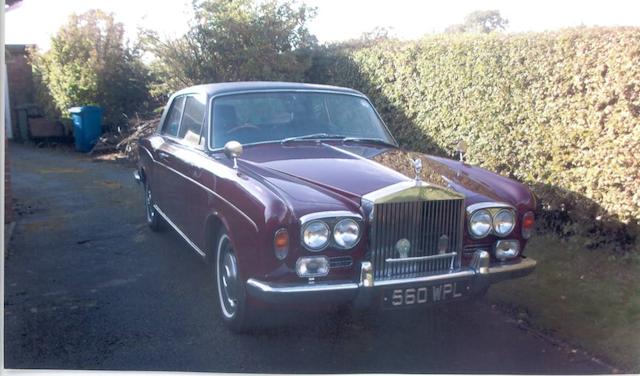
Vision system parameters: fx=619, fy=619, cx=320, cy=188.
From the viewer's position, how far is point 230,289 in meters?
3.54

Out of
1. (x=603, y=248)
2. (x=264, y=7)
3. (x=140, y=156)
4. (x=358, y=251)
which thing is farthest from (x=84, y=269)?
(x=603, y=248)

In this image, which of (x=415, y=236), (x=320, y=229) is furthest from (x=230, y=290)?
(x=415, y=236)

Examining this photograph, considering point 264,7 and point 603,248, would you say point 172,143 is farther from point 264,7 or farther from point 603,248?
point 603,248

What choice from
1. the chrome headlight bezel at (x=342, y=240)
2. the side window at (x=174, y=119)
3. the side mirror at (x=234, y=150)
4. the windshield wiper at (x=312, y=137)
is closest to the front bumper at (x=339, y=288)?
the chrome headlight bezel at (x=342, y=240)

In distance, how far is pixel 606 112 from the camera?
162 inches

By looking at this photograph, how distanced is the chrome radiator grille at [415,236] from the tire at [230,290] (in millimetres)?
747

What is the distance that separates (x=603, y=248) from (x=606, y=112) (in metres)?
0.94

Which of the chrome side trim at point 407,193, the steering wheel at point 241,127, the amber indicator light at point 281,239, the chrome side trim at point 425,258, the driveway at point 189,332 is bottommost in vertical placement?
the driveway at point 189,332

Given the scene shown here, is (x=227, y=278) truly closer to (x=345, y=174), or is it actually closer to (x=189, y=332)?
(x=189, y=332)

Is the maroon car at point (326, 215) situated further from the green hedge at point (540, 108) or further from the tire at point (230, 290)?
the green hedge at point (540, 108)

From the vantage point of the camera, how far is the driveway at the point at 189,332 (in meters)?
3.19

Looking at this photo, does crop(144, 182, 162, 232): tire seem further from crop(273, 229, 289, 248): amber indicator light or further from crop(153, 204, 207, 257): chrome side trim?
crop(273, 229, 289, 248): amber indicator light

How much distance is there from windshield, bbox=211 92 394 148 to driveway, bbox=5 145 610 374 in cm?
107

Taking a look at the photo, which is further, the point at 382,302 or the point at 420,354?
the point at 420,354
